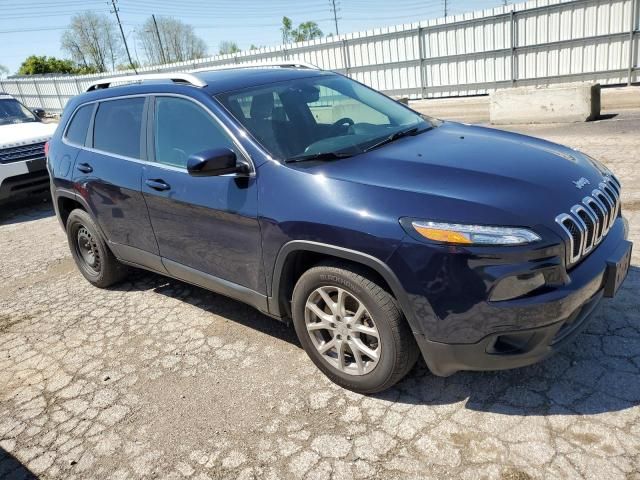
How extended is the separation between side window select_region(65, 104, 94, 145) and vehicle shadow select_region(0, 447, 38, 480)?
2.69m

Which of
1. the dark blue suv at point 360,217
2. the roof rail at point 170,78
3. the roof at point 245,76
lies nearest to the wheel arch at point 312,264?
the dark blue suv at point 360,217

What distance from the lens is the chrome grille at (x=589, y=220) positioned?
2.43 m

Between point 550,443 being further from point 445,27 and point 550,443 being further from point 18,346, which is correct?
point 445,27

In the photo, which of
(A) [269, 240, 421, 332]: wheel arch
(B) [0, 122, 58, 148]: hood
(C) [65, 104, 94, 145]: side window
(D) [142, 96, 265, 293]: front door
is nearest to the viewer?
(A) [269, 240, 421, 332]: wheel arch

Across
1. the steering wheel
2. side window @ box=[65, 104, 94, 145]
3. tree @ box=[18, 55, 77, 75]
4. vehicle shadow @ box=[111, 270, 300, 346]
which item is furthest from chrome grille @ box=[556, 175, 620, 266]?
tree @ box=[18, 55, 77, 75]

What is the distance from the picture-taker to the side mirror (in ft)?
9.57

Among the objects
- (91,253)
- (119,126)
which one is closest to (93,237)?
(91,253)

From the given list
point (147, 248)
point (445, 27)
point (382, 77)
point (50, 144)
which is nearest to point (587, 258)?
point (147, 248)

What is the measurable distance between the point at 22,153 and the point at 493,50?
1393 cm

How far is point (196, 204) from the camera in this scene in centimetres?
333

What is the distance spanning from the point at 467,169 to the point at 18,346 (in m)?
3.63

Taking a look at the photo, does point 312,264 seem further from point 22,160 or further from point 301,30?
point 301,30

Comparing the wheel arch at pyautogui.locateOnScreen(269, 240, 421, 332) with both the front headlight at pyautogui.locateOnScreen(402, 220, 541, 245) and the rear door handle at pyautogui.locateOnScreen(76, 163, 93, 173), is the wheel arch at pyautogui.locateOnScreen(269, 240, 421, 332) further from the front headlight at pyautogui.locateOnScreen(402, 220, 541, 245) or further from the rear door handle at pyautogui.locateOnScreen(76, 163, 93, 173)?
the rear door handle at pyautogui.locateOnScreen(76, 163, 93, 173)

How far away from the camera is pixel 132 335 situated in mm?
A: 4012
